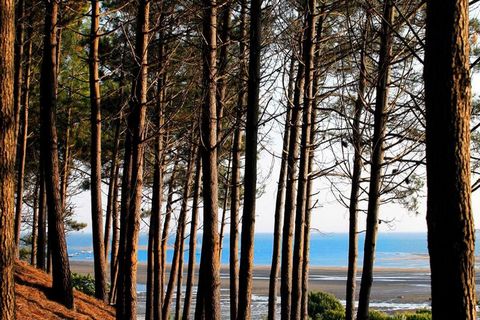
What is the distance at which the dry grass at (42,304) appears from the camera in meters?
9.41

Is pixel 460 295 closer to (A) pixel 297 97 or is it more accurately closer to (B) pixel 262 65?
(B) pixel 262 65

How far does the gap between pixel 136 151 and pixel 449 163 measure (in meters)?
6.10

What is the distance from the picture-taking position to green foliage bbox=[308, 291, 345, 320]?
20.3 metres

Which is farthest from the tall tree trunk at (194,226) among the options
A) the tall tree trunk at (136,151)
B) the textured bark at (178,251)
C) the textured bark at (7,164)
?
the textured bark at (7,164)

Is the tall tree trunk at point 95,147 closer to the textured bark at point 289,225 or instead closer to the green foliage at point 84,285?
the textured bark at point 289,225

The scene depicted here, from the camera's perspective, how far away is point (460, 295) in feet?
11.5

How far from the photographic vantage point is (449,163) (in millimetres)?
3566

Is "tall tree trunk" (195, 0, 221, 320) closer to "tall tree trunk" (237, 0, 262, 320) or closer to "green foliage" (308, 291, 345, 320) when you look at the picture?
"tall tree trunk" (237, 0, 262, 320)

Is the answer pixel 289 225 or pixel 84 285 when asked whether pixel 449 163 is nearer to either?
pixel 289 225

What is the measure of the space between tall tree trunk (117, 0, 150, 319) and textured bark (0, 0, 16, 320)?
2975 mm

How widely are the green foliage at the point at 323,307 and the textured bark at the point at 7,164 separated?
610 inches

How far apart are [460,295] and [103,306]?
34.3 feet

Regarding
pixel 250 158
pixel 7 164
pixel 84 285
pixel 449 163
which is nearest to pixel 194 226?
pixel 250 158

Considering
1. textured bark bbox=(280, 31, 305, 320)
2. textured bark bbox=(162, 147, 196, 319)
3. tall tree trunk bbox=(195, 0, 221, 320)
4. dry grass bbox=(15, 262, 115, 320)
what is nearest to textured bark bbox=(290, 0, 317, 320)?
textured bark bbox=(280, 31, 305, 320)
